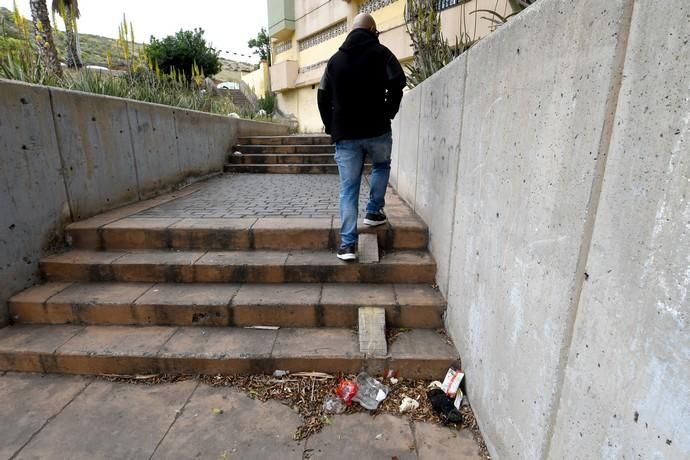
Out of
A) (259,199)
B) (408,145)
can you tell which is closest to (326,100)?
(408,145)

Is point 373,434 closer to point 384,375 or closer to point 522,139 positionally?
point 384,375

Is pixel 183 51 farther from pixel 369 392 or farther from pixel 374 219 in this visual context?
pixel 369 392

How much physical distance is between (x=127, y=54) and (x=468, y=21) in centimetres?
857

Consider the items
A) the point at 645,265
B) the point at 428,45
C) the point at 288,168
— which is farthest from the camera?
the point at 288,168

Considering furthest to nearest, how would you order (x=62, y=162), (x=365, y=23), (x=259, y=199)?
(x=259, y=199)
(x=62, y=162)
(x=365, y=23)

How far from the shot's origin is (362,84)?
2.83 metres

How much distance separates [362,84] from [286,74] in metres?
19.1

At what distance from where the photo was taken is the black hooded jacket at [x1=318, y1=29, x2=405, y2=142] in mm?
2822

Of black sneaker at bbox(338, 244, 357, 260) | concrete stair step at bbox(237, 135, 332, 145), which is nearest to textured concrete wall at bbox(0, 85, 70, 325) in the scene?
black sneaker at bbox(338, 244, 357, 260)

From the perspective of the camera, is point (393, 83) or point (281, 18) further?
point (281, 18)

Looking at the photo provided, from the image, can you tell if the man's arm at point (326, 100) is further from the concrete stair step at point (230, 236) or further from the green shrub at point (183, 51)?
the green shrub at point (183, 51)

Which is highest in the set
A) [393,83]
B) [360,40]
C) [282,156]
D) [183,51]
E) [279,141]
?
[183,51]

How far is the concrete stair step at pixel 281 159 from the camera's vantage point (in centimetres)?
805

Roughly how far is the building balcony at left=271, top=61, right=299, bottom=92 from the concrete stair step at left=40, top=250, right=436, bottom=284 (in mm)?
19048
